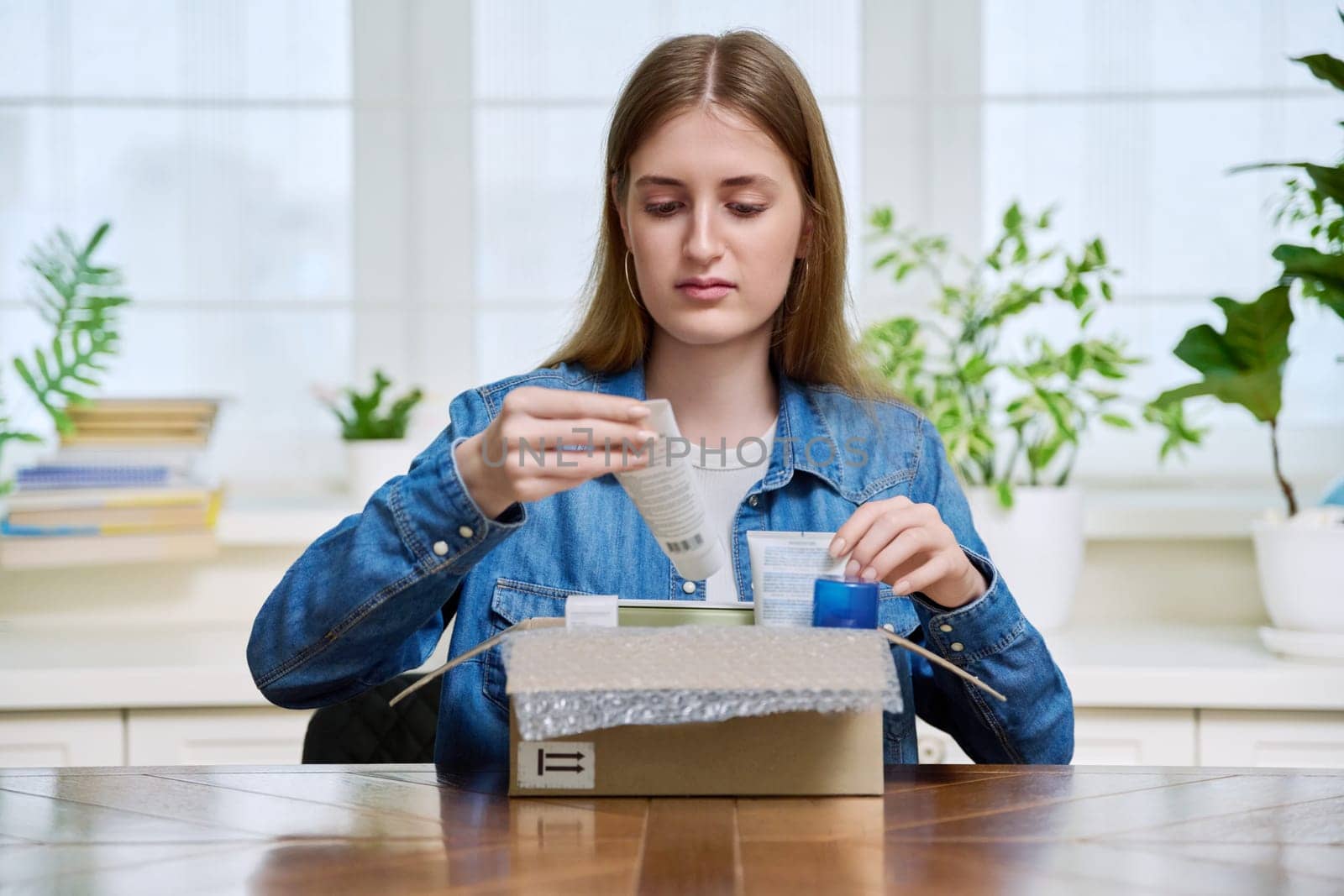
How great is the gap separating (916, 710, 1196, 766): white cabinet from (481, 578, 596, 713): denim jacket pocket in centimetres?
66

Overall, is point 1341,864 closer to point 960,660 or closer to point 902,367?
A: point 960,660

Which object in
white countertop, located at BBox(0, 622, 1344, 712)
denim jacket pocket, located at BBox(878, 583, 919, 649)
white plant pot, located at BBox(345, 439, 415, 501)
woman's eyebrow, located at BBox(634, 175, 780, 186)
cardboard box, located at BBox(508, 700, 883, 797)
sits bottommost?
white countertop, located at BBox(0, 622, 1344, 712)

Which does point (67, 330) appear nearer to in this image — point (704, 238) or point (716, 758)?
point (704, 238)

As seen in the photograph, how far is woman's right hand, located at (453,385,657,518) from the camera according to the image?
0.82m

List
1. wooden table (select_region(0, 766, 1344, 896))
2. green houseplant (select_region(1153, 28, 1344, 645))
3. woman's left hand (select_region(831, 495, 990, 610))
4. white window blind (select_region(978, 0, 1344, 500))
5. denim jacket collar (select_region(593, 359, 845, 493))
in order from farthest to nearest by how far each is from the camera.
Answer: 1. white window blind (select_region(978, 0, 1344, 500))
2. green houseplant (select_region(1153, 28, 1344, 645))
3. denim jacket collar (select_region(593, 359, 845, 493))
4. woman's left hand (select_region(831, 495, 990, 610))
5. wooden table (select_region(0, 766, 1344, 896))

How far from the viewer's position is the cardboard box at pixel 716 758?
79cm

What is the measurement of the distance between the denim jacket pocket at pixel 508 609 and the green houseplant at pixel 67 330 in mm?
948

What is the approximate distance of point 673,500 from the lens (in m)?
0.85

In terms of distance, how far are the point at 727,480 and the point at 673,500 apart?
1.28 feet

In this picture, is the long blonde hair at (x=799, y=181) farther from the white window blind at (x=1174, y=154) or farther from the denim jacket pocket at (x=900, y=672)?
the white window blind at (x=1174, y=154)

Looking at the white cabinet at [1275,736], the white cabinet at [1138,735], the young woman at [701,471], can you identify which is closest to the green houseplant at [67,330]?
the young woman at [701,471]

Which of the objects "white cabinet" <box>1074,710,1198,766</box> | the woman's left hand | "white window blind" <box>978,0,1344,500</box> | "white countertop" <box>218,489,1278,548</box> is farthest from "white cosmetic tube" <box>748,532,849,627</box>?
"white window blind" <box>978,0,1344,500</box>

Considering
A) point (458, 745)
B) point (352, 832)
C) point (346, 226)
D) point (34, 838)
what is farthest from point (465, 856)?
point (346, 226)

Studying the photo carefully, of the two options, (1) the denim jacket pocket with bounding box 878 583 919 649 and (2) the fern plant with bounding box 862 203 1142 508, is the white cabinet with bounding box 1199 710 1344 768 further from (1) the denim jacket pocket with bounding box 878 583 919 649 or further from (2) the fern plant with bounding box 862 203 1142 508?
(1) the denim jacket pocket with bounding box 878 583 919 649
